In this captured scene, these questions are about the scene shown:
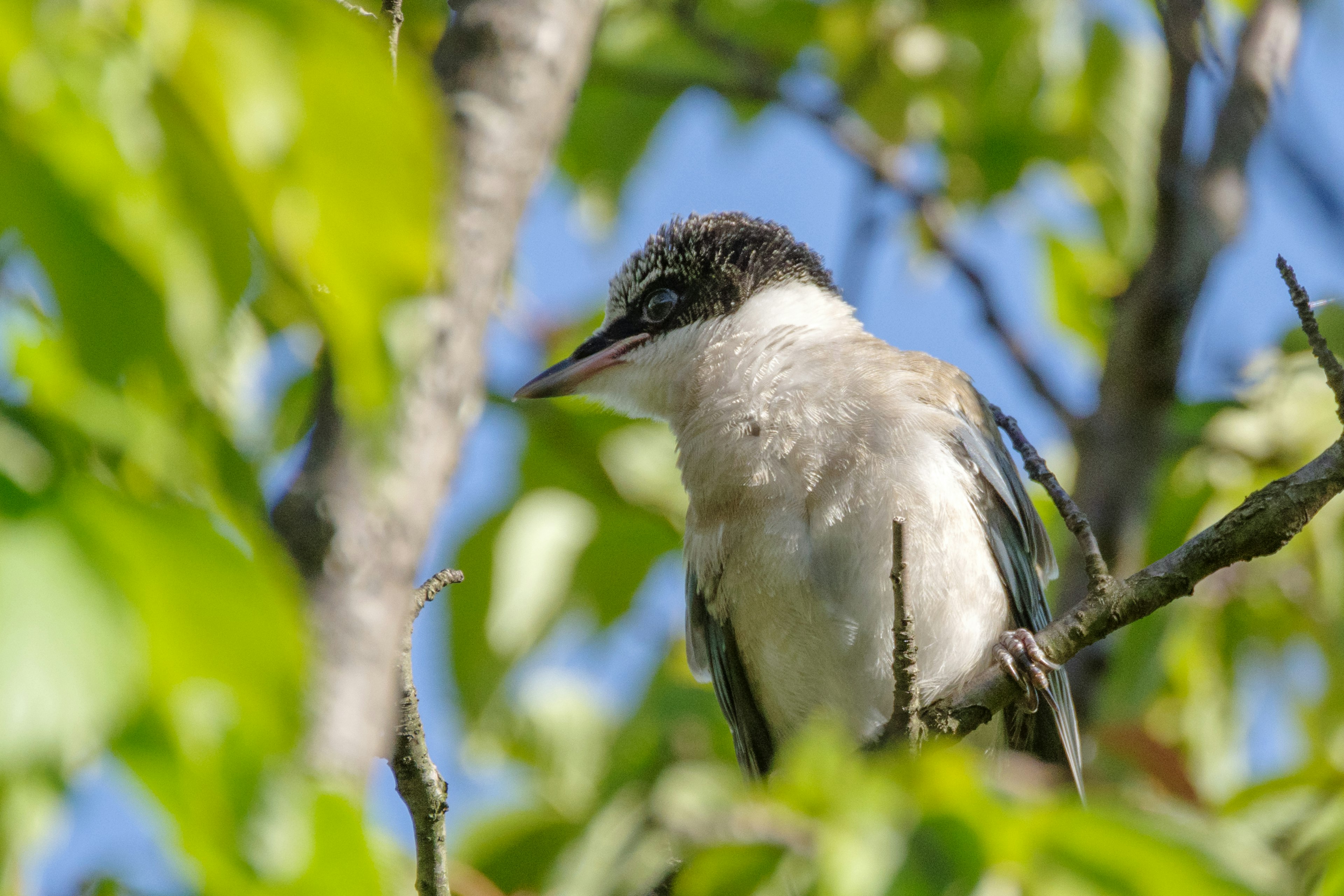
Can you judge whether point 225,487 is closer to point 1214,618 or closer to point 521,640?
point 521,640

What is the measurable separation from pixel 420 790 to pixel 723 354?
2120mm

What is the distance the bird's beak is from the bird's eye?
92 millimetres

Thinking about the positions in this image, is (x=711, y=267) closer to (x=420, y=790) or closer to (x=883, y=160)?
(x=883, y=160)

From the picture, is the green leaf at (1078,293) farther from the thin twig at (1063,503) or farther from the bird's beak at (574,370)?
the thin twig at (1063,503)

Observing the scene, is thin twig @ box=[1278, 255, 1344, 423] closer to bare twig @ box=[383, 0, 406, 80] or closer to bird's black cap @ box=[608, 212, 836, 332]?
bare twig @ box=[383, 0, 406, 80]

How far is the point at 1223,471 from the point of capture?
4480 millimetres

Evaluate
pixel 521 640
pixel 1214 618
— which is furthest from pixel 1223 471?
pixel 521 640

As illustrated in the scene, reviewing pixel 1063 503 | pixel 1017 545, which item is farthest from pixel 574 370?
pixel 1063 503

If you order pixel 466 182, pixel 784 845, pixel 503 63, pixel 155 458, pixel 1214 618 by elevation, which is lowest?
pixel 784 845

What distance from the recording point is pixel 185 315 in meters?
1.10

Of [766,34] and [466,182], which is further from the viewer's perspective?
[766,34]

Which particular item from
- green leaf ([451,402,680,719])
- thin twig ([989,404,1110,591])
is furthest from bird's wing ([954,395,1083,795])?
green leaf ([451,402,680,719])

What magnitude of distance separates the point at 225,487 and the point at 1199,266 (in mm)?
4115

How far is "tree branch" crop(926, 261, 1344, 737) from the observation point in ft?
7.90
